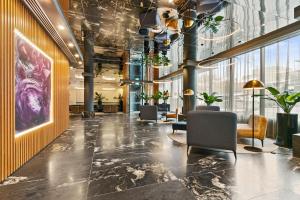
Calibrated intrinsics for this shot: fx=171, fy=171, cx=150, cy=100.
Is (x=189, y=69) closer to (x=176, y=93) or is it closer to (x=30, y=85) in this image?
(x=176, y=93)

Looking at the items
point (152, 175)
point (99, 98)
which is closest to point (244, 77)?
point (152, 175)

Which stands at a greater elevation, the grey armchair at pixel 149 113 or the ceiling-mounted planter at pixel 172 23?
the ceiling-mounted planter at pixel 172 23

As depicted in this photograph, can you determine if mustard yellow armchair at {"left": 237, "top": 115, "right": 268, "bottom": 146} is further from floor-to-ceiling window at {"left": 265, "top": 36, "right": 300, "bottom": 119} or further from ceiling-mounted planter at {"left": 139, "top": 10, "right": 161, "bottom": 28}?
ceiling-mounted planter at {"left": 139, "top": 10, "right": 161, "bottom": 28}

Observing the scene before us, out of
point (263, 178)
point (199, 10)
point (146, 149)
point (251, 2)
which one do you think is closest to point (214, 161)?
point (263, 178)

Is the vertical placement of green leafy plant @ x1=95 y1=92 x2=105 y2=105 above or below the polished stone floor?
above

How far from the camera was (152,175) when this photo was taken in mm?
2830

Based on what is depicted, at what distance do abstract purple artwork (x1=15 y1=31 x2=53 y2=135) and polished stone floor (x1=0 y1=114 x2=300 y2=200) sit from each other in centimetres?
83

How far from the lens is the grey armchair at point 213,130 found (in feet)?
11.7

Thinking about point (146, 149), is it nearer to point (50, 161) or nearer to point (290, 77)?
point (50, 161)

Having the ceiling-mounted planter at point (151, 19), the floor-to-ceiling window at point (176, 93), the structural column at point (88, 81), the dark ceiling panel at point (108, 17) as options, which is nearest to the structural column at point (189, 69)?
the ceiling-mounted planter at point (151, 19)

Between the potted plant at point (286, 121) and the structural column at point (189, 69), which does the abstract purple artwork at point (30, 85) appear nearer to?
the structural column at point (189, 69)

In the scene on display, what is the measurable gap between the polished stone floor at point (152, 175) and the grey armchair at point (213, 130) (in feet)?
1.03

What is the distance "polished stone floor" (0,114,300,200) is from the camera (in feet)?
7.44

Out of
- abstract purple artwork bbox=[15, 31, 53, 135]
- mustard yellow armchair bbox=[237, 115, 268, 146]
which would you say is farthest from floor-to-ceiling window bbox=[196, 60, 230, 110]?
abstract purple artwork bbox=[15, 31, 53, 135]
